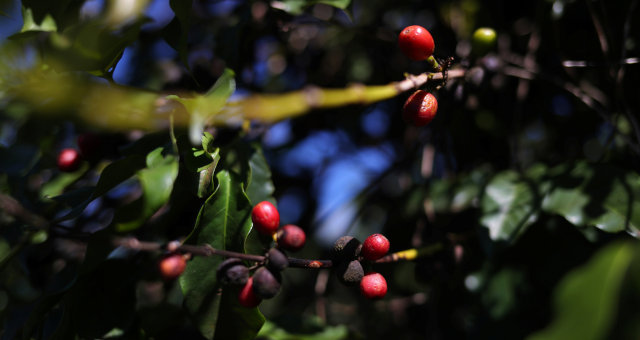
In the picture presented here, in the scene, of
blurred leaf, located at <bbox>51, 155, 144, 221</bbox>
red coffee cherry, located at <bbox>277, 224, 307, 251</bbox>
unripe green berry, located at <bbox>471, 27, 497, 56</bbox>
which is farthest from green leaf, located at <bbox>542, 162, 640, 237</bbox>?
blurred leaf, located at <bbox>51, 155, 144, 221</bbox>

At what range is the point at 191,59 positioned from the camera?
2184 millimetres

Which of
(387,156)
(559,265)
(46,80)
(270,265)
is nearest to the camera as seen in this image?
(270,265)

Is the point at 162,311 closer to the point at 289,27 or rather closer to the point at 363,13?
the point at 289,27

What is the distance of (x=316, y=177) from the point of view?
8.37ft

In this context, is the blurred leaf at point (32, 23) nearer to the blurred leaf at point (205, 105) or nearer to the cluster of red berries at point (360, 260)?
the blurred leaf at point (205, 105)

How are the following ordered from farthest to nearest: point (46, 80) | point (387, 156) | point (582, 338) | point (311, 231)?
point (387, 156) → point (311, 231) → point (46, 80) → point (582, 338)

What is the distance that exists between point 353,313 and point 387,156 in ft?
→ 3.41

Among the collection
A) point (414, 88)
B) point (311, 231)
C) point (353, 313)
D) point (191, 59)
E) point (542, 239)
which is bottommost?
point (353, 313)

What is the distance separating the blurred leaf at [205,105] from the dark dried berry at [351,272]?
0.44 meters

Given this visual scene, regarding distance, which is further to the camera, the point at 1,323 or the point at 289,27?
the point at 289,27

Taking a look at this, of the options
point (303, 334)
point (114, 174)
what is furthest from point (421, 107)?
point (303, 334)

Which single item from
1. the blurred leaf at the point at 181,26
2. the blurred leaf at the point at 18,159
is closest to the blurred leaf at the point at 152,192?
the blurred leaf at the point at 181,26

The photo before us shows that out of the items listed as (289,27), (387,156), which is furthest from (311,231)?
(289,27)

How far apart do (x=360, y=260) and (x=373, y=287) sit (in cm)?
7
